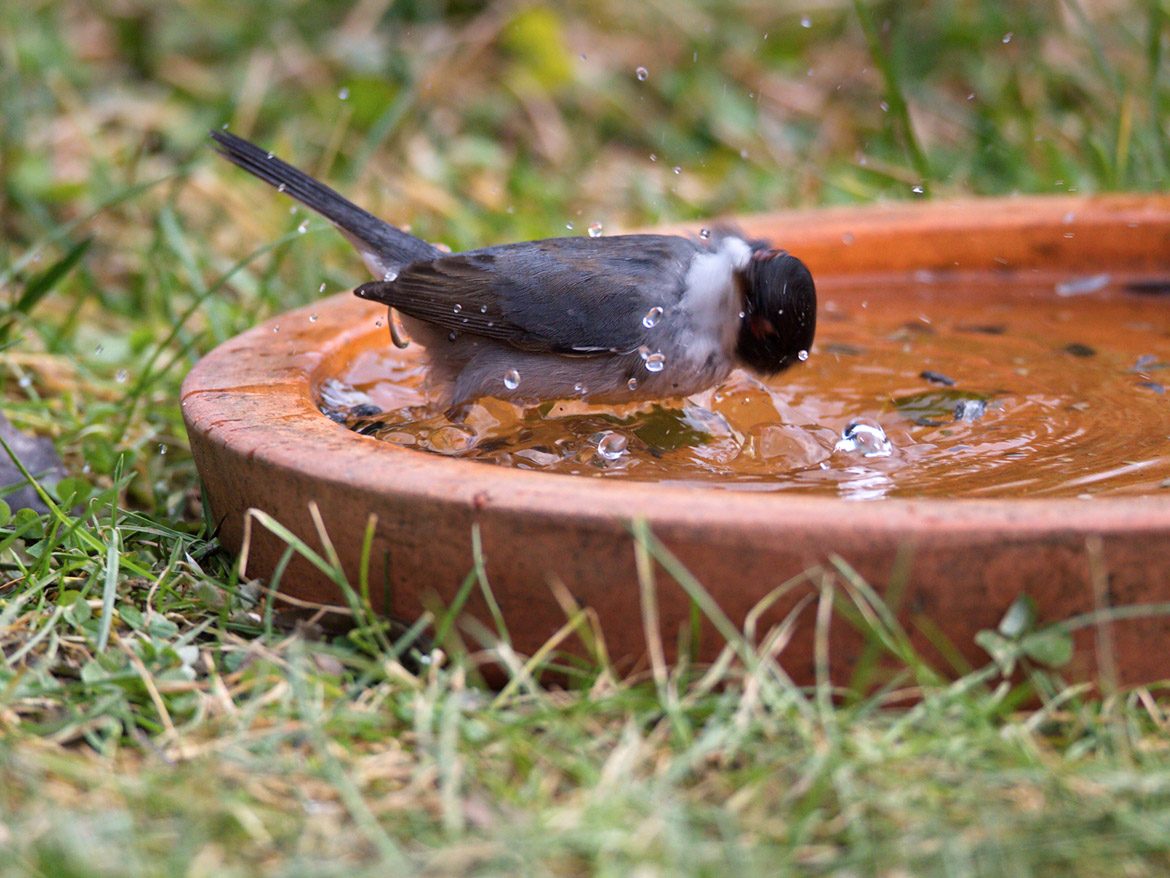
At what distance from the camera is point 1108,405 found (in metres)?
2.87

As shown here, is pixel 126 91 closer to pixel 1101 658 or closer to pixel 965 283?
pixel 965 283

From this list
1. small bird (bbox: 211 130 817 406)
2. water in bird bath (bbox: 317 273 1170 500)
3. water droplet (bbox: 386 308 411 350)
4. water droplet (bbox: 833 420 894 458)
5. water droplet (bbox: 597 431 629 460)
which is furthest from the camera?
water droplet (bbox: 386 308 411 350)

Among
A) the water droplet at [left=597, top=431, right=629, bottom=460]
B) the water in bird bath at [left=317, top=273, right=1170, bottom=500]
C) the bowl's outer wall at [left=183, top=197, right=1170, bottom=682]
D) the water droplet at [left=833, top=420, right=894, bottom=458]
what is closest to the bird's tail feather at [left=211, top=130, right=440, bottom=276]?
the water in bird bath at [left=317, top=273, right=1170, bottom=500]

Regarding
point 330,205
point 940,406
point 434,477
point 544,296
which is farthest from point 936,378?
point 330,205

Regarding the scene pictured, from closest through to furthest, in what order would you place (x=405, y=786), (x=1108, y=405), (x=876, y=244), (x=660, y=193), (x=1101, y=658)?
(x=405, y=786) → (x=1101, y=658) → (x=1108, y=405) → (x=876, y=244) → (x=660, y=193)

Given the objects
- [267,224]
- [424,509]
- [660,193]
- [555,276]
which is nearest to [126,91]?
[267,224]

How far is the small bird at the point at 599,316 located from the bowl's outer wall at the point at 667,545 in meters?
0.78

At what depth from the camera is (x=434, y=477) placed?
2.09 metres

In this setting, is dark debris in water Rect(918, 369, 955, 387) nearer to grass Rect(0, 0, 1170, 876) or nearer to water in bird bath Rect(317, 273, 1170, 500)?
water in bird bath Rect(317, 273, 1170, 500)

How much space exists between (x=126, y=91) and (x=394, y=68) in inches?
54.9

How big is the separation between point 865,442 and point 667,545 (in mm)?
900

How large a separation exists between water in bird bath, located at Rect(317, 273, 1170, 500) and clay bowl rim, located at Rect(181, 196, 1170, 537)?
0.14m

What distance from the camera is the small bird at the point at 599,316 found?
3.06 meters

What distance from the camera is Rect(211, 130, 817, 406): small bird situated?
3.06 metres
